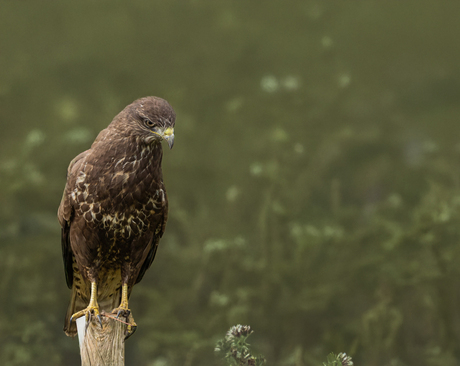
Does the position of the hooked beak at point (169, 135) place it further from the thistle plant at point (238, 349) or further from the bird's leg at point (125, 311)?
the thistle plant at point (238, 349)

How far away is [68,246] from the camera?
2770 mm

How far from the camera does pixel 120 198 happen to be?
2.44 metres

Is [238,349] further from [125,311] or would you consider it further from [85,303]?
[85,303]

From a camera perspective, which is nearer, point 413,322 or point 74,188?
point 74,188

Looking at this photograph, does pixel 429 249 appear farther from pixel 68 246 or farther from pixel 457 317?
pixel 68 246

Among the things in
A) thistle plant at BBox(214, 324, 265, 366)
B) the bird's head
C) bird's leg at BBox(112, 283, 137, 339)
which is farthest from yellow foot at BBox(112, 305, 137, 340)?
the bird's head

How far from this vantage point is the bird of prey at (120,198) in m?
2.42

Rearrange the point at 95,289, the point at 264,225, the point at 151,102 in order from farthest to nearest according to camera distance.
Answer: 1. the point at 264,225
2. the point at 95,289
3. the point at 151,102

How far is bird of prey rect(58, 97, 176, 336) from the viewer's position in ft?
7.94

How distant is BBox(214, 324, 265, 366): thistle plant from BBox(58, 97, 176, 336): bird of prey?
447 millimetres

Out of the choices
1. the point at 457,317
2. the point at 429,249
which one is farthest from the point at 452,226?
the point at 457,317

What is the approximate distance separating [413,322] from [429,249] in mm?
715

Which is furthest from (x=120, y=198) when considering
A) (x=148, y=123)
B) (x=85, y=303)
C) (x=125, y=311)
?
(x=85, y=303)

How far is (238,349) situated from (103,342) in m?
0.60
